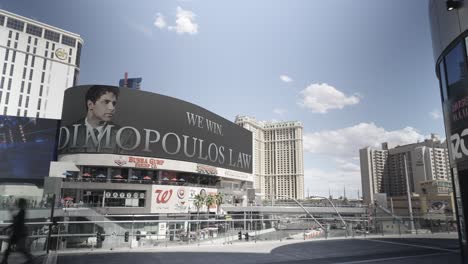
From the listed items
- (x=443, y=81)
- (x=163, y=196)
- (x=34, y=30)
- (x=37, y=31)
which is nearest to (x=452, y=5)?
(x=443, y=81)

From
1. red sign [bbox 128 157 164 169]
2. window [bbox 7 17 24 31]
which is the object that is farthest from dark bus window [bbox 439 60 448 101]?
window [bbox 7 17 24 31]

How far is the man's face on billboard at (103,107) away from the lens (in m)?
55.3

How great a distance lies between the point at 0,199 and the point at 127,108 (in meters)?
51.1

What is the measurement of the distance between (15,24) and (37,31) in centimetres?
591

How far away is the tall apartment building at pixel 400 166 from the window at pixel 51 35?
126 metres

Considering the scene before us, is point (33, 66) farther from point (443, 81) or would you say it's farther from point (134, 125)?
point (443, 81)

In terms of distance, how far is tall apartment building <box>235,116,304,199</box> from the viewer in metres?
173

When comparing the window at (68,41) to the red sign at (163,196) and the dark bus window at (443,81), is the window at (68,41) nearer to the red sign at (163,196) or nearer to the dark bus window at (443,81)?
the red sign at (163,196)

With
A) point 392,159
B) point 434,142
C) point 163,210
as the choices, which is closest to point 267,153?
point 392,159

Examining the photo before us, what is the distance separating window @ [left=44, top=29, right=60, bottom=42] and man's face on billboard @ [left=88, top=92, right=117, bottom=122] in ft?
195

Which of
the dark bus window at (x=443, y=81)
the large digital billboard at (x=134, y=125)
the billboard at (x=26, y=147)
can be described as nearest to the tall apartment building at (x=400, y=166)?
the large digital billboard at (x=134, y=125)

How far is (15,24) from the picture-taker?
89812 mm

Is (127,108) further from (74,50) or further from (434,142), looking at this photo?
(434,142)

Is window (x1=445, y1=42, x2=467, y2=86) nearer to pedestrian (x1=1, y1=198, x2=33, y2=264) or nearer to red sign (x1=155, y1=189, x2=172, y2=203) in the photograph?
pedestrian (x1=1, y1=198, x2=33, y2=264)
